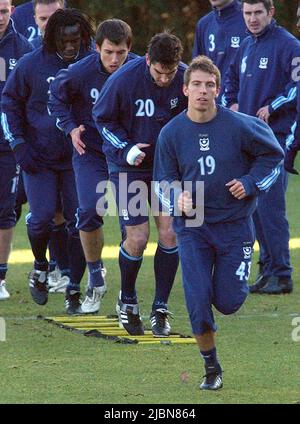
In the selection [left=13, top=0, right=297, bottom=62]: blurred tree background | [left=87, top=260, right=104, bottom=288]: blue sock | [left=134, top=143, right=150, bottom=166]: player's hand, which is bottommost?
[left=13, top=0, right=297, bottom=62]: blurred tree background

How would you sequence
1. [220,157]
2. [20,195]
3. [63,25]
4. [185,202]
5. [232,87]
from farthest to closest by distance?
[20,195] < [232,87] < [63,25] < [220,157] < [185,202]

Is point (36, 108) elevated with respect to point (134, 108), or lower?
lower

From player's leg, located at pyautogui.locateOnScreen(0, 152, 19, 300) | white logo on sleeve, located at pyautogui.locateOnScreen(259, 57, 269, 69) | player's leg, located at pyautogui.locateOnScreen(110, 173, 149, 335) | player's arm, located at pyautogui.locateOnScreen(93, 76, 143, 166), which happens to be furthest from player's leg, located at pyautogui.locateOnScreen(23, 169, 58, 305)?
white logo on sleeve, located at pyautogui.locateOnScreen(259, 57, 269, 69)

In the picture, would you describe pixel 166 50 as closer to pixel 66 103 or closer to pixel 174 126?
pixel 174 126

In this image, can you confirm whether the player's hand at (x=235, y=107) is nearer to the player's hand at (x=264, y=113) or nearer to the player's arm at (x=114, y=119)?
the player's hand at (x=264, y=113)

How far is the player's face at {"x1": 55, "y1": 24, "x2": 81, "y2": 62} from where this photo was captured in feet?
38.6

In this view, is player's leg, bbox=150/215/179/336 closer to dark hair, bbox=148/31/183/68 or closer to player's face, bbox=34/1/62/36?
dark hair, bbox=148/31/183/68

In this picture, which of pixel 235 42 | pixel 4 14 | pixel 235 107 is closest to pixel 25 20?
pixel 4 14

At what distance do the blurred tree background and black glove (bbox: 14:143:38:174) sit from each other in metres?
16.5

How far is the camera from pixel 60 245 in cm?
1300

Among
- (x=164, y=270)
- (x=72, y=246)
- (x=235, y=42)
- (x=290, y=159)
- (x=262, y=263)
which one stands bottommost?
(x=262, y=263)

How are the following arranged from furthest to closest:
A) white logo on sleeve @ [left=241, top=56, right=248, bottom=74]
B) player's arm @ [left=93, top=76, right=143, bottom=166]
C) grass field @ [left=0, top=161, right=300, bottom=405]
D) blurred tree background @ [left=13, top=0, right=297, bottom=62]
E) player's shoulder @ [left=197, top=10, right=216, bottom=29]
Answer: blurred tree background @ [left=13, top=0, right=297, bottom=62] → player's shoulder @ [left=197, top=10, right=216, bottom=29] → white logo on sleeve @ [left=241, top=56, right=248, bottom=74] → player's arm @ [left=93, top=76, right=143, bottom=166] → grass field @ [left=0, top=161, right=300, bottom=405]

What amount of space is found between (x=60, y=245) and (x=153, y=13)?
635 inches

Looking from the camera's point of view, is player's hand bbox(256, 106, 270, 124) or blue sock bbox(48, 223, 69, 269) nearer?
player's hand bbox(256, 106, 270, 124)
